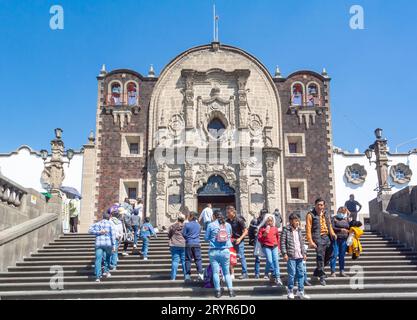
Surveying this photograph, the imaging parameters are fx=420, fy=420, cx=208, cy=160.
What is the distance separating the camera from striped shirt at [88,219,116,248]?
9.95 m

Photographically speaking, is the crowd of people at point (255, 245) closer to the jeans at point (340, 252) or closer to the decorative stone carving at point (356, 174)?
the jeans at point (340, 252)

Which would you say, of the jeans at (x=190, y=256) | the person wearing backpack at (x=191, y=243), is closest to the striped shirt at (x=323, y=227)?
the person wearing backpack at (x=191, y=243)

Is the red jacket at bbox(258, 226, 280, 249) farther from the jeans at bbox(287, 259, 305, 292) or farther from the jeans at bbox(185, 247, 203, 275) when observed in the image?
the jeans at bbox(185, 247, 203, 275)

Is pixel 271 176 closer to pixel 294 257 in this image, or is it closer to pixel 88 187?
pixel 88 187

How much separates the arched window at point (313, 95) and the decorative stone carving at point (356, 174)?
6.94m

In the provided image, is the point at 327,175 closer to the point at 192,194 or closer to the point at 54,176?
the point at 192,194

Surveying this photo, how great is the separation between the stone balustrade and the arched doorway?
10327 millimetres

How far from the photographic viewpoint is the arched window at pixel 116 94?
Result: 24.0 m

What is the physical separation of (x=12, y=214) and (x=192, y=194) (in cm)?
1042

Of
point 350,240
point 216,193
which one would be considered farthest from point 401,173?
point 350,240

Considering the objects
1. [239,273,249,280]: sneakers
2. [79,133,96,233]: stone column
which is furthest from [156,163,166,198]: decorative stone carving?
[239,273,249,280]: sneakers

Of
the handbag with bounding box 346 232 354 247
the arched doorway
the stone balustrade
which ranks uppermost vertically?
the arched doorway
